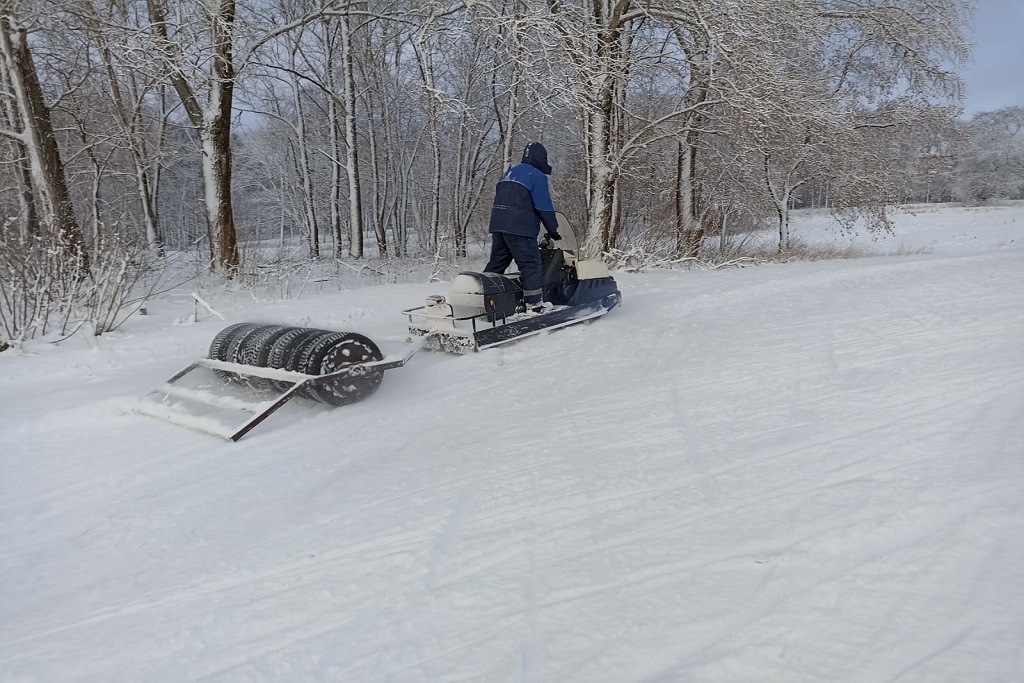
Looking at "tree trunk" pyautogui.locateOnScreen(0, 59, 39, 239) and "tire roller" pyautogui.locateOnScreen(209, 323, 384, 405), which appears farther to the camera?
"tree trunk" pyautogui.locateOnScreen(0, 59, 39, 239)

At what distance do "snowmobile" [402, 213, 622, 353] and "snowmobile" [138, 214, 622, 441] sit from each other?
0.01 m

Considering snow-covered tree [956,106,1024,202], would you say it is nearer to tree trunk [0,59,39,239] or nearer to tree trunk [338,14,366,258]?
tree trunk [338,14,366,258]

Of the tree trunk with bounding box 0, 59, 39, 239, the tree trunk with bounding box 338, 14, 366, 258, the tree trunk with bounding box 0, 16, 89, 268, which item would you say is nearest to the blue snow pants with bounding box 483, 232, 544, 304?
the tree trunk with bounding box 0, 16, 89, 268

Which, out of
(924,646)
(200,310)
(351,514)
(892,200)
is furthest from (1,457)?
(892,200)

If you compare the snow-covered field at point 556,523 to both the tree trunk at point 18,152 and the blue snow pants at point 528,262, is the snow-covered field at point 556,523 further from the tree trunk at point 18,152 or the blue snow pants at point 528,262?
the tree trunk at point 18,152

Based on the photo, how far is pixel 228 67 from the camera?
933 cm

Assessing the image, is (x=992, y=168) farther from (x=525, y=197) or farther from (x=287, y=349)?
(x=287, y=349)

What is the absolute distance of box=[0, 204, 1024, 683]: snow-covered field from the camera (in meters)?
1.86

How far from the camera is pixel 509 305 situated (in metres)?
5.80

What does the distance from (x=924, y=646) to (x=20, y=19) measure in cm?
1160

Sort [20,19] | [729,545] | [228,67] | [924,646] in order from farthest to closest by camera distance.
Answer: [228,67] → [20,19] → [729,545] → [924,646]

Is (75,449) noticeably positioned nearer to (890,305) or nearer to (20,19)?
(890,305)

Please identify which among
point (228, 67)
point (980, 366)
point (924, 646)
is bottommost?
point (924, 646)

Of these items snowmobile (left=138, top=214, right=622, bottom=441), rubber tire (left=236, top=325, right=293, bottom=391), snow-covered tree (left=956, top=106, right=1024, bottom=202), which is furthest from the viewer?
snow-covered tree (left=956, top=106, right=1024, bottom=202)
